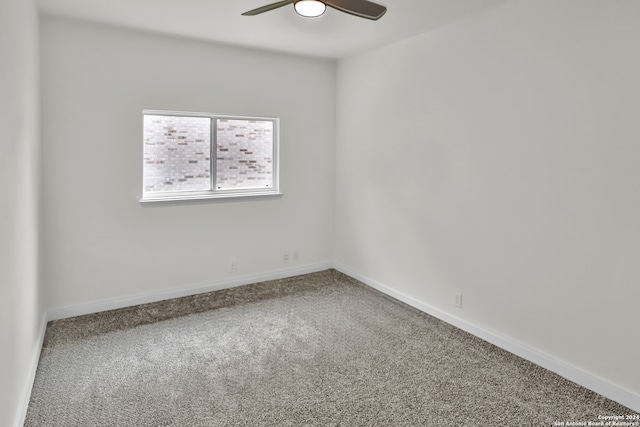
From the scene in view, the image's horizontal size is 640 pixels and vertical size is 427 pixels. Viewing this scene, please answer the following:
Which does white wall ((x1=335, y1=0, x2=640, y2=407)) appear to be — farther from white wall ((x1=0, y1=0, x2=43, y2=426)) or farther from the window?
white wall ((x1=0, y1=0, x2=43, y2=426))

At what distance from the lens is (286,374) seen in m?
2.55

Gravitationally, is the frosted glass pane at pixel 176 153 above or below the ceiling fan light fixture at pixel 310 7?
below

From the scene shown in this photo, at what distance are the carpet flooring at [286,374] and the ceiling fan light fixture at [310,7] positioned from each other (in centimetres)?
220

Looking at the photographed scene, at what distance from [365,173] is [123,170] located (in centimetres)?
230

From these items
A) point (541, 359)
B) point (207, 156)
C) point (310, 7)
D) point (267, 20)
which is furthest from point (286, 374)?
point (267, 20)

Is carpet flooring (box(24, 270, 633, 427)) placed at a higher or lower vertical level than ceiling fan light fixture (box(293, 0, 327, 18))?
lower

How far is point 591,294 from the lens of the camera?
2402mm

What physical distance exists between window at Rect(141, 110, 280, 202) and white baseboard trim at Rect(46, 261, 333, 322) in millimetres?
877

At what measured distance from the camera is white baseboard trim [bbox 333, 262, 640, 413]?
2.27 m

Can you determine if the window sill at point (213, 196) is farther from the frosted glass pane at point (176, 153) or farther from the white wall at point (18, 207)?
the white wall at point (18, 207)

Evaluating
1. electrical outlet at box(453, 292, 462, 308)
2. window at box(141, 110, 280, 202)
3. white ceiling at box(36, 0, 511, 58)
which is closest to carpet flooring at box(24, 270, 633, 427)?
electrical outlet at box(453, 292, 462, 308)

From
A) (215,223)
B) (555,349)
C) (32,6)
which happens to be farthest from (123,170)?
(555,349)

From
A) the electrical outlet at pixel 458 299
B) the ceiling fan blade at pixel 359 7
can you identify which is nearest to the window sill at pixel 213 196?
the electrical outlet at pixel 458 299

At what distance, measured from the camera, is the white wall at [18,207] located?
1.73 metres
